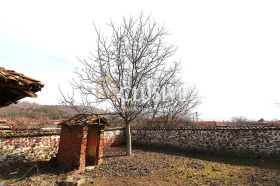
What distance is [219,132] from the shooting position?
1302cm

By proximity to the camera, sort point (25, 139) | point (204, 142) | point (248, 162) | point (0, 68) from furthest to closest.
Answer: point (204, 142), point (248, 162), point (25, 139), point (0, 68)

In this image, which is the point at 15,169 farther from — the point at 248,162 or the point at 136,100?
the point at 248,162

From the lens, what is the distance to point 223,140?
12.8m

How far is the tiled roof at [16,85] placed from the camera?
8.15 ft

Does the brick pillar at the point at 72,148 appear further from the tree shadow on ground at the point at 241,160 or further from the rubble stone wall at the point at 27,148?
the tree shadow on ground at the point at 241,160

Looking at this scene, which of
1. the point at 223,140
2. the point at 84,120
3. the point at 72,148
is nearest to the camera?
the point at 72,148

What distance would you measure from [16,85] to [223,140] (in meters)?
12.8

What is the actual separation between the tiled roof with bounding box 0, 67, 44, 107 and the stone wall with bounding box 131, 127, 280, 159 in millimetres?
12495

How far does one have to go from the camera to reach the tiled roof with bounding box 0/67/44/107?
2.49 m

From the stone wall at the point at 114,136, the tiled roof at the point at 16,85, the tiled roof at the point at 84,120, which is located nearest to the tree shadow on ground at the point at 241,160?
the tiled roof at the point at 84,120

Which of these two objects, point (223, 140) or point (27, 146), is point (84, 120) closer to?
point (27, 146)

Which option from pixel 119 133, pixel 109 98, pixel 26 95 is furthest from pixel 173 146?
pixel 26 95

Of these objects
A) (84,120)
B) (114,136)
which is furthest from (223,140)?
(84,120)

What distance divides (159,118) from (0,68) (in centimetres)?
2227
